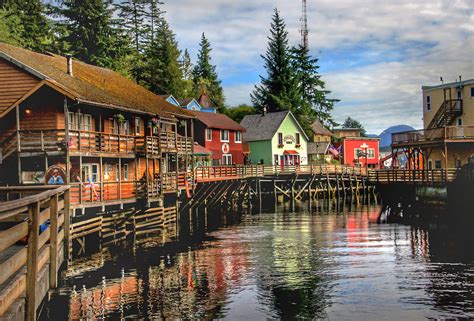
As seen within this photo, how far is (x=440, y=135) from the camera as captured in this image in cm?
4138

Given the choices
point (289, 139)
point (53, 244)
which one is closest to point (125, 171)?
point (53, 244)

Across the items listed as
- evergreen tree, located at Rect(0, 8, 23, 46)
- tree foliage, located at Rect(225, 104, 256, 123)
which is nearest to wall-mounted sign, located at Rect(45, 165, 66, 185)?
evergreen tree, located at Rect(0, 8, 23, 46)

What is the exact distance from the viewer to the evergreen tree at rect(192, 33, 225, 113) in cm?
9838

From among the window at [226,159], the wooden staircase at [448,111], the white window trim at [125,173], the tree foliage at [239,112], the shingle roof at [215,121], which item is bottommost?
the white window trim at [125,173]

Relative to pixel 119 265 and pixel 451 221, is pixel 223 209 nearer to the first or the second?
pixel 451 221

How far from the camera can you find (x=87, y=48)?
6116 centimetres

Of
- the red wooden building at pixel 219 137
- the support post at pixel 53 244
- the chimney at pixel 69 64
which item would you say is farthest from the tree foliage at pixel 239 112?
the support post at pixel 53 244

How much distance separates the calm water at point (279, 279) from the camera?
15.6 m

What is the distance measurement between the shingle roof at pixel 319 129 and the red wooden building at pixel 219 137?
69.0 feet

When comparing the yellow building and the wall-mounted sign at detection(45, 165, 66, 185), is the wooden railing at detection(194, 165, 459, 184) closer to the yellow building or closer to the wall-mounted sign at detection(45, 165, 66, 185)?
the yellow building

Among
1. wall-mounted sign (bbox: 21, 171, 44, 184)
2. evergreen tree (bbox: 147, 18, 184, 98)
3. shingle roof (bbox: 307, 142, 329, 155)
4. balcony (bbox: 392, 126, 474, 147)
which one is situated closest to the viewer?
wall-mounted sign (bbox: 21, 171, 44, 184)

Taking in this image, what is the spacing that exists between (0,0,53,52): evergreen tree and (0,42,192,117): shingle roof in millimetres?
15367

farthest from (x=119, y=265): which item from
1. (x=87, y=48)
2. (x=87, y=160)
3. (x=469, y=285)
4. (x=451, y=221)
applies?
(x=87, y=48)

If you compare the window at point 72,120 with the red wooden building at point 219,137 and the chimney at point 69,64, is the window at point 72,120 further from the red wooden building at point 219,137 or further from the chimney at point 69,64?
the red wooden building at point 219,137
